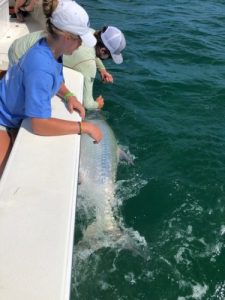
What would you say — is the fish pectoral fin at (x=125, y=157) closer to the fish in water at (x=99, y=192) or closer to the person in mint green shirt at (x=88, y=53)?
the fish in water at (x=99, y=192)

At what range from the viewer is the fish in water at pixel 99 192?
427 centimetres

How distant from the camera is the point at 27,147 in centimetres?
334

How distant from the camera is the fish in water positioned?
14.0 feet

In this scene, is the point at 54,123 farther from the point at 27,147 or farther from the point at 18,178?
the point at 18,178

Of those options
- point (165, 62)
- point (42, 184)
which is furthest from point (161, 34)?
point (42, 184)

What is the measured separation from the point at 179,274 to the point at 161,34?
728cm

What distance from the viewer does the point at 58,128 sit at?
345cm

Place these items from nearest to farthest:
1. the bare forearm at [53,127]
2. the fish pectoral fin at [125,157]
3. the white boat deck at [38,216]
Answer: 1. the white boat deck at [38,216]
2. the bare forearm at [53,127]
3. the fish pectoral fin at [125,157]

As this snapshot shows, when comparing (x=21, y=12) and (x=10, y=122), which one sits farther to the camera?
(x=21, y=12)

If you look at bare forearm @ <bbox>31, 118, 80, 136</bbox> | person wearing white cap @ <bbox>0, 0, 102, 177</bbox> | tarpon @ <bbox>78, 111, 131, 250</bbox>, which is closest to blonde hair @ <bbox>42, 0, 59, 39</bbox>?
person wearing white cap @ <bbox>0, 0, 102, 177</bbox>

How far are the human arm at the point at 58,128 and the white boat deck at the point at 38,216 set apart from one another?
52 mm

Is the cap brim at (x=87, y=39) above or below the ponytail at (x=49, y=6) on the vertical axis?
below

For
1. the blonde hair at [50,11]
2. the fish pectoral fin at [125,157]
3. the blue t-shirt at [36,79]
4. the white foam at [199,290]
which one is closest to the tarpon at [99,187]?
the fish pectoral fin at [125,157]

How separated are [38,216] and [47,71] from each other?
3.56 feet
